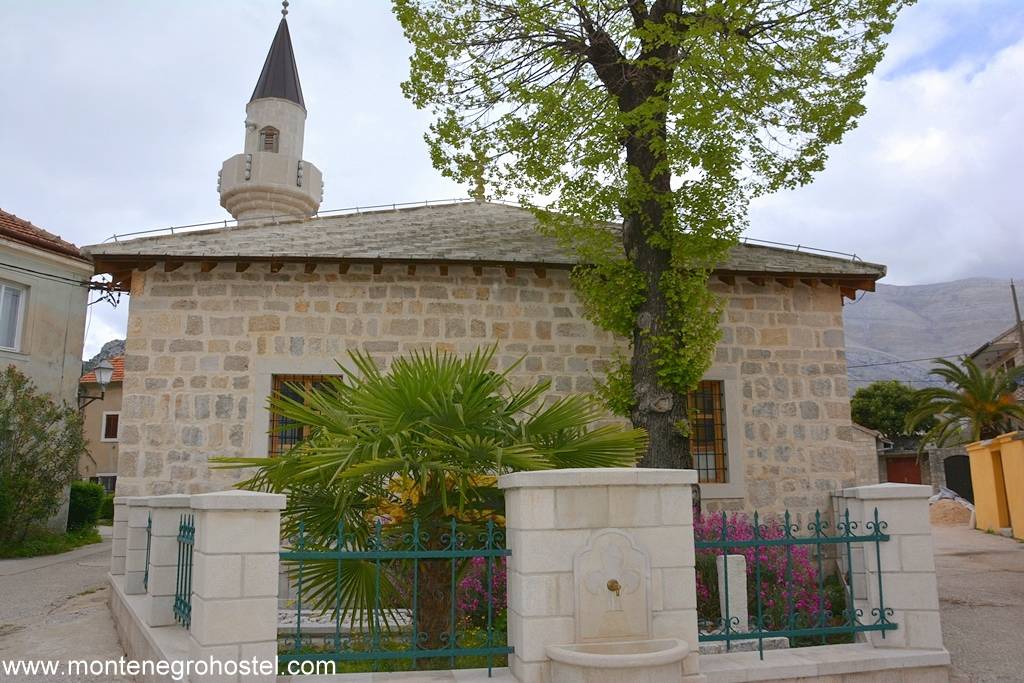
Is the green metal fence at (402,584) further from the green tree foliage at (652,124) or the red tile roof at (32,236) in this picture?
the red tile roof at (32,236)

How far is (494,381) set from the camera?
5039 millimetres

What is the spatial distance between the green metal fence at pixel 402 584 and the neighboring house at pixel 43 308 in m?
12.7

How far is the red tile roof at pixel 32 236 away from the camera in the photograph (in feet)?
49.2

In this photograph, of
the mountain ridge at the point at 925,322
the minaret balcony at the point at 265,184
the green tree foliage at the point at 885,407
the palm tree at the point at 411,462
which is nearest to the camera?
the palm tree at the point at 411,462

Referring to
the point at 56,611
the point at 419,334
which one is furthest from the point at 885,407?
the point at 56,611

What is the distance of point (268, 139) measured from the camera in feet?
62.1

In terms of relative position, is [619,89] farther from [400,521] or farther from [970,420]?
[970,420]

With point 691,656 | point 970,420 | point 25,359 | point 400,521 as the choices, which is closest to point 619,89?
point 400,521

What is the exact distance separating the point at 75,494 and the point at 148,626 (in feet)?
43.8

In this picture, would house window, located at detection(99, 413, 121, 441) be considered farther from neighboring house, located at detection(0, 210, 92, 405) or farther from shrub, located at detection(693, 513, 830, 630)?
shrub, located at detection(693, 513, 830, 630)

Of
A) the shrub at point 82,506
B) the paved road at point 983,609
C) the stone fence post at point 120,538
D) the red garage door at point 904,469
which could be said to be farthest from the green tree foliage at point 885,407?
the stone fence post at point 120,538

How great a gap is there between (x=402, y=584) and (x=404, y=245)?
5453mm

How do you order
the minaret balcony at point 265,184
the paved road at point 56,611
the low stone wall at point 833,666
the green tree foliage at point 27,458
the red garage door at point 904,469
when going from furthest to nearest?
the red garage door at point 904,469
the minaret balcony at point 265,184
the green tree foliage at point 27,458
the paved road at point 56,611
the low stone wall at point 833,666

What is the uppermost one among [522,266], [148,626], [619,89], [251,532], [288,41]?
[288,41]
